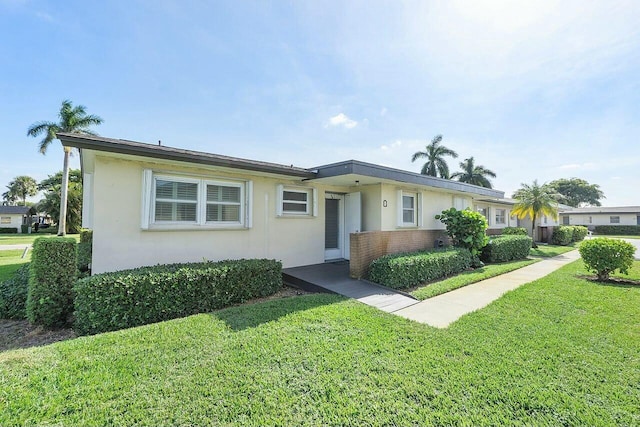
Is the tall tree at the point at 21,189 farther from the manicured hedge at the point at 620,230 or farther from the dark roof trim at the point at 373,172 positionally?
the manicured hedge at the point at 620,230

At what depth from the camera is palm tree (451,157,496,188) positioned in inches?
1332

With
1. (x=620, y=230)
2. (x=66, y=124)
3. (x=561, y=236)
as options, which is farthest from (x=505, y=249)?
(x=620, y=230)

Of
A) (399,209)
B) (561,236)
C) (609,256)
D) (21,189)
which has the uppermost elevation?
(21,189)

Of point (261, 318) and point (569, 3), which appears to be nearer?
point (261, 318)

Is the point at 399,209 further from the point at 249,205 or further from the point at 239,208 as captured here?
the point at 239,208

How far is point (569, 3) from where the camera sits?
6398 mm

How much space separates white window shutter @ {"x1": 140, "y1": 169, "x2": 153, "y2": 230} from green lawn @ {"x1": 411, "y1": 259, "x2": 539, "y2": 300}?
21.2ft

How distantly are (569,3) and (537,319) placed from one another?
7352 millimetres

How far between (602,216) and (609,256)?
46647 millimetres

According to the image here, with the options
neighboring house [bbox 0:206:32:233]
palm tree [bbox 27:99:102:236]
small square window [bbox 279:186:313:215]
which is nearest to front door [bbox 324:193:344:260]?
small square window [bbox 279:186:313:215]

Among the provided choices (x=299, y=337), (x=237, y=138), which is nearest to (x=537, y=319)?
(x=299, y=337)

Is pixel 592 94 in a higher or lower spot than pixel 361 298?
higher

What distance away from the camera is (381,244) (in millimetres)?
8633

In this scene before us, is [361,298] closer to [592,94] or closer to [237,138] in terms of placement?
[237,138]
